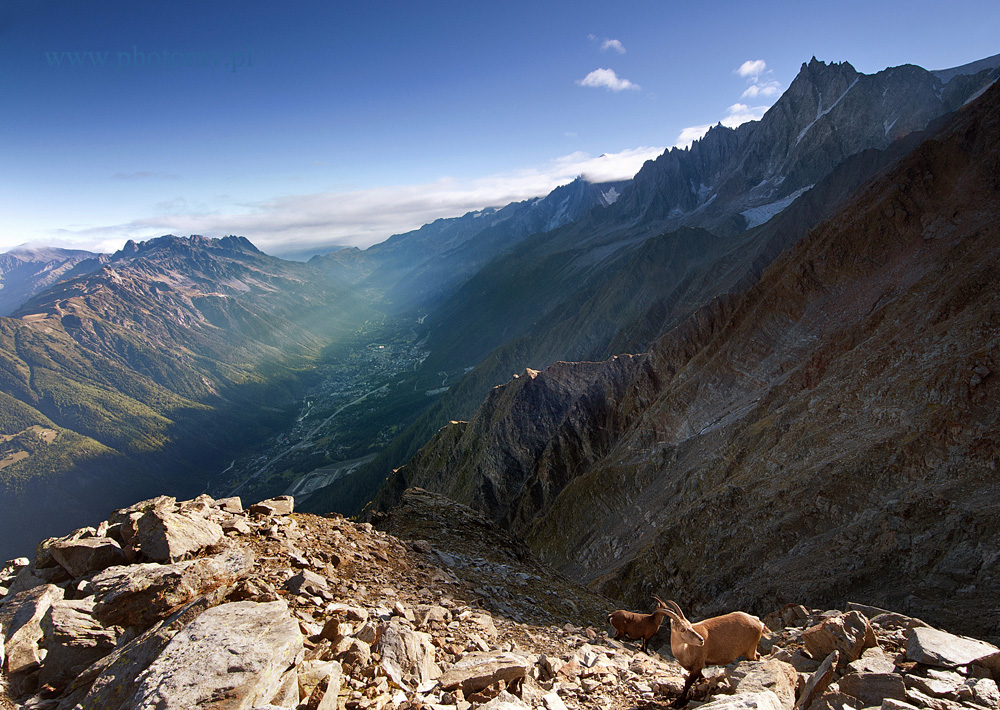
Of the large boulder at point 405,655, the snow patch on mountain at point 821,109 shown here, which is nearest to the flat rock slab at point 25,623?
the large boulder at point 405,655

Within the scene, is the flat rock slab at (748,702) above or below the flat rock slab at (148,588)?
below

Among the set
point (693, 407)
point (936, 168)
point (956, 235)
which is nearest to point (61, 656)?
point (693, 407)

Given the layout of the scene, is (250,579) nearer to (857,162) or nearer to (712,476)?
(712,476)

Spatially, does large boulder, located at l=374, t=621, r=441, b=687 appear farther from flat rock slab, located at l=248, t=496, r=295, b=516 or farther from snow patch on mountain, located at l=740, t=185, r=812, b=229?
snow patch on mountain, located at l=740, t=185, r=812, b=229

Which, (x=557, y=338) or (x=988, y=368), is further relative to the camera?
(x=557, y=338)

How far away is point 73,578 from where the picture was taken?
10.1 metres

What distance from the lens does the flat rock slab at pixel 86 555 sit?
10.2 metres

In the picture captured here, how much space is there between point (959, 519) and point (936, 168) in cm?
4014

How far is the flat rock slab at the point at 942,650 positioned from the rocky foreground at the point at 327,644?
1.5 inches

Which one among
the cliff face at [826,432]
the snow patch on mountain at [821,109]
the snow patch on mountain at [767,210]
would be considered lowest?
the cliff face at [826,432]

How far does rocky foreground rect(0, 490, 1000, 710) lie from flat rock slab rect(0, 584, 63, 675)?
3 centimetres

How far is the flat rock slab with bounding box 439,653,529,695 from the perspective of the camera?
870 cm

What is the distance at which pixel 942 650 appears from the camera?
8945mm

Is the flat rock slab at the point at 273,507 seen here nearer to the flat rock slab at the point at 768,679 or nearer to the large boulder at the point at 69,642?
the large boulder at the point at 69,642
